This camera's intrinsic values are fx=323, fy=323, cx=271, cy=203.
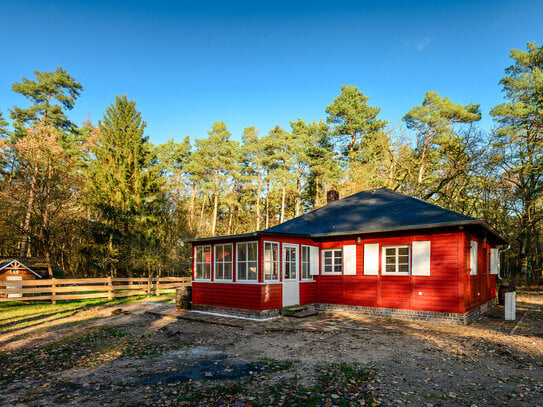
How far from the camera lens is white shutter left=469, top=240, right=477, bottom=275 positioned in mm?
10596

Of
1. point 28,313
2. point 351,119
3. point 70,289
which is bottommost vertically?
point 28,313

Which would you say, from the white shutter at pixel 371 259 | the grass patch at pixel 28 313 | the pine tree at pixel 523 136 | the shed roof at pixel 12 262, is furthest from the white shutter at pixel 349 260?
the shed roof at pixel 12 262

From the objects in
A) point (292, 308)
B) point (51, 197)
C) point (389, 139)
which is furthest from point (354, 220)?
point (51, 197)

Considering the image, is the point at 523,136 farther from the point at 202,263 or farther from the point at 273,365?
the point at 273,365

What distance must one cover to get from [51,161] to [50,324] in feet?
36.3

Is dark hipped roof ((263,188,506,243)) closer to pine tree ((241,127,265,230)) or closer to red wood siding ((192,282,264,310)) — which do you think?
red wood siding ((192,282,264,310))

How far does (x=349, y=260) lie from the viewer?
470 inches

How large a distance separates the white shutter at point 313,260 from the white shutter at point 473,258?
204 inches

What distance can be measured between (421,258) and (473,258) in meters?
2.23

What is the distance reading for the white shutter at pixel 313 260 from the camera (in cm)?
1258

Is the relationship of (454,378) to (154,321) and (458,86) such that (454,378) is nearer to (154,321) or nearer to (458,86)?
(154,321)

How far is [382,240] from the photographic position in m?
11.2

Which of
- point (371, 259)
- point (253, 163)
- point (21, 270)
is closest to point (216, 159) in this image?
point (253, 163)

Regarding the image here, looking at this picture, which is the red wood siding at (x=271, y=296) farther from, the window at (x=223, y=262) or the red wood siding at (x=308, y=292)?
the window at (x=223, y=262)
